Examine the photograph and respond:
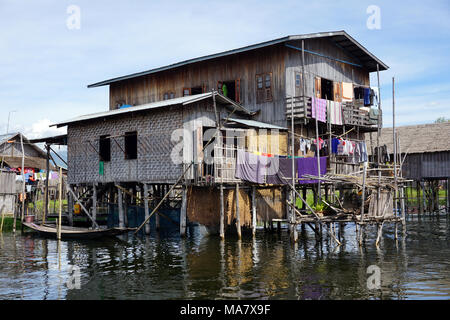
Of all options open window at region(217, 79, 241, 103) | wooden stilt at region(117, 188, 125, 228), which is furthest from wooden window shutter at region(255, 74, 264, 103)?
wooden stilt at region(117, 188, 125, 228)

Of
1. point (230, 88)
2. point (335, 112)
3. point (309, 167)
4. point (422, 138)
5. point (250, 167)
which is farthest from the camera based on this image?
point (422, 138)

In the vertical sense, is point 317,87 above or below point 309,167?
above

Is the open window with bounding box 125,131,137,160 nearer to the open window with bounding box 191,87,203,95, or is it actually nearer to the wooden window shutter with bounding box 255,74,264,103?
the open window with bounding box 191,87,203,95

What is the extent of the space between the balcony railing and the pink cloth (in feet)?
0.68

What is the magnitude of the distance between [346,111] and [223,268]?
46.5 feet

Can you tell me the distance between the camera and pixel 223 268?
1584 cm

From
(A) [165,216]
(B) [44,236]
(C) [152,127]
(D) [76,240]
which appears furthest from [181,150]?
(B) [44,236]

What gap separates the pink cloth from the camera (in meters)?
24.9

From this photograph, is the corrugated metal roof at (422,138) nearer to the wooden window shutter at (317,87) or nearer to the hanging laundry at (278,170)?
the wooden window shutter at (317,87)

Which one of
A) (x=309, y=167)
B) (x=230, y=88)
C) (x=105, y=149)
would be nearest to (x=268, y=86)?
(x=230, y=88)

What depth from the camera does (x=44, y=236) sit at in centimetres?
2581

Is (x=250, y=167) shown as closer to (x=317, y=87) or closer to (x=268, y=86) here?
(x=268, y=86)

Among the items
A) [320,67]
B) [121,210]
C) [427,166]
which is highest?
[320,67]
